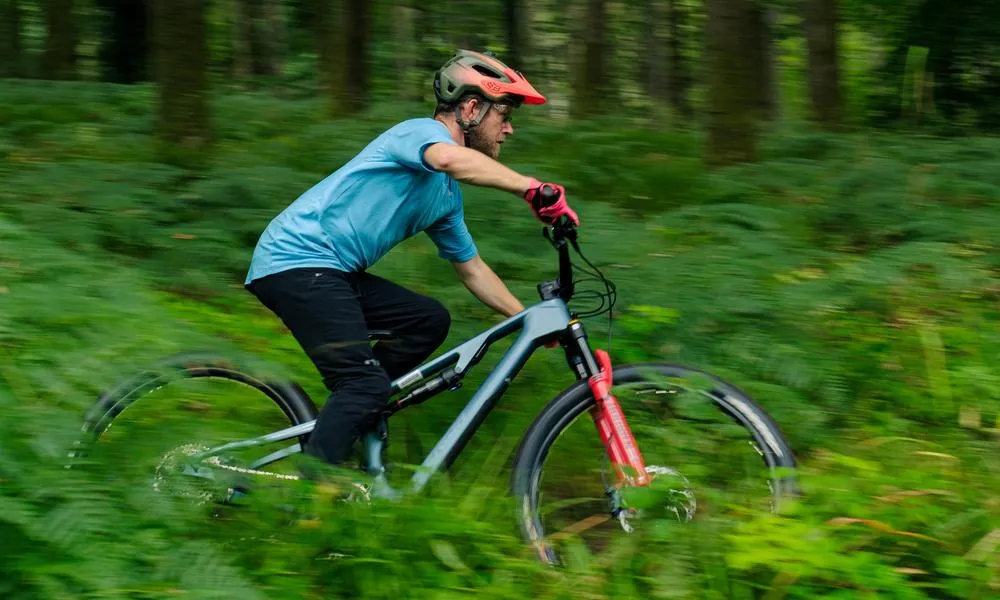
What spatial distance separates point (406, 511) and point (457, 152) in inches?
50.8

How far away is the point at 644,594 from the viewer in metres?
3.62

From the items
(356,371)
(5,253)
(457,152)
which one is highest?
(457,152)

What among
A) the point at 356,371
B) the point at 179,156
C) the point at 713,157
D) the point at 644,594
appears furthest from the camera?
the point at 713,157

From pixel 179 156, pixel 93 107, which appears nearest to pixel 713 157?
pixel 179 156

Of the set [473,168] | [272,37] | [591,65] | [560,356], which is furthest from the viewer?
[272,37]

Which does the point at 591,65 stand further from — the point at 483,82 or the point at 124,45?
the point at 483,82

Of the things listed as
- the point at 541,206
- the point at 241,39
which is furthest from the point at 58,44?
the point at 541,206

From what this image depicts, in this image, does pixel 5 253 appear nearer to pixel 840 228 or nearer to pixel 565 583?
pixel 565 583

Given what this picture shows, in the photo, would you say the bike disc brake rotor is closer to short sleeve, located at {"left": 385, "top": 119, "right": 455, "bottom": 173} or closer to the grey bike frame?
the grey bike frame

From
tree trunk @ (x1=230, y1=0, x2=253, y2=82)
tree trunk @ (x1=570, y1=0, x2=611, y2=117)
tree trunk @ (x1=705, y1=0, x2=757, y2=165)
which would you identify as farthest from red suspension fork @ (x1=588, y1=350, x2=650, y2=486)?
tree trunk @ (x1=230, y1=0, x2=253, y2=82)

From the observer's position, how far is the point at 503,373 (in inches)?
169

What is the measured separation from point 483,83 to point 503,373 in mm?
1124

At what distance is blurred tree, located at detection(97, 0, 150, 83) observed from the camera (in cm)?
1487

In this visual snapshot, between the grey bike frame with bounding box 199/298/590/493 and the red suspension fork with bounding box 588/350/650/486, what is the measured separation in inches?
10.8
